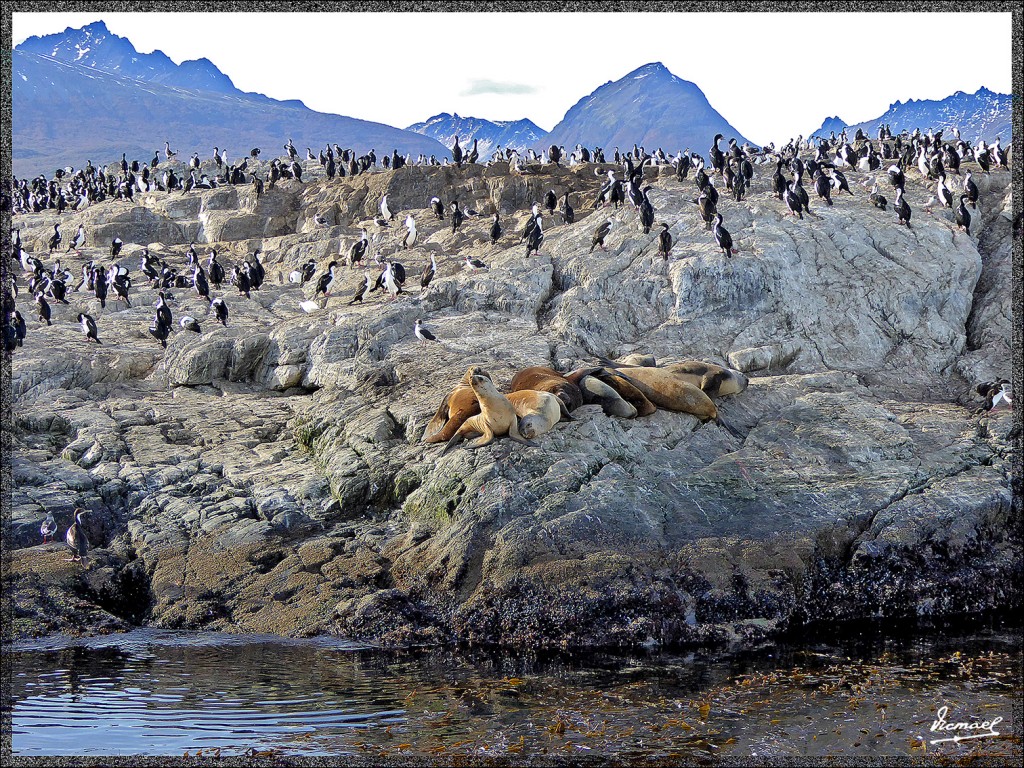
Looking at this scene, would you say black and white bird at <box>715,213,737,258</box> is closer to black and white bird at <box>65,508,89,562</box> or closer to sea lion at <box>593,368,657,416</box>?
sea lion at <box>593,368,657,416</box>

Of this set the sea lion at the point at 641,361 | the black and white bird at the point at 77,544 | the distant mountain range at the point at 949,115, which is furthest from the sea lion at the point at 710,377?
the distant mountain range at the point at 949,115

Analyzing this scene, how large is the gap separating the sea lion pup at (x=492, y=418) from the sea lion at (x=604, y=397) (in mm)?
1281

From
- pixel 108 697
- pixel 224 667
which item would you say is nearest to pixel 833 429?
pixel 224 667

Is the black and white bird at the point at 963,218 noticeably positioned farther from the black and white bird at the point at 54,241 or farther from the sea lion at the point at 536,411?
the black and white bird at the point at 54,241

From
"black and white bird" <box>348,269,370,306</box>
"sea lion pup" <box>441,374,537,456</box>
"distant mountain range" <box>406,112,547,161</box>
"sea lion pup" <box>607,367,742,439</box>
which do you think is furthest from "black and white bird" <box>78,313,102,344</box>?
"distant mountain range" <box>406,112,547,161</box>

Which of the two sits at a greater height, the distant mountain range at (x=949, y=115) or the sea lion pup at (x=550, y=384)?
the distant mountain range at (x=949, y=115)

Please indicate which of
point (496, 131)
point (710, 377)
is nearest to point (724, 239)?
point (710, 377)

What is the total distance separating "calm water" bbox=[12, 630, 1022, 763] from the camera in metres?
6.82

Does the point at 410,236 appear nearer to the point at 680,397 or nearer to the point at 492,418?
the point at 680,397

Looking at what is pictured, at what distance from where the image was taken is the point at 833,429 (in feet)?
41.6

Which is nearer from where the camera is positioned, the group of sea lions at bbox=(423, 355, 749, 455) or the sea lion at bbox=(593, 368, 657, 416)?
the group of sea lions at bbox=(423, 355, 749, 455)

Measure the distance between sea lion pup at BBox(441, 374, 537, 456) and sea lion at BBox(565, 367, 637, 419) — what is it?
1281 millimetres

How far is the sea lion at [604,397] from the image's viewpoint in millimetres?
12609

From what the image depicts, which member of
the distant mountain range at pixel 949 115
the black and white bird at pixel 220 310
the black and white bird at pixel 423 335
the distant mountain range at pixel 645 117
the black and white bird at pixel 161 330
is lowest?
the black and white bird at pixel 423 335
